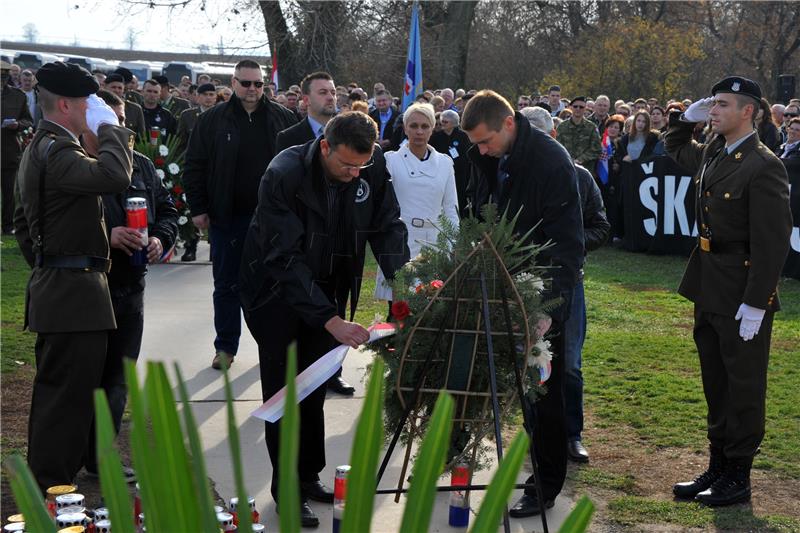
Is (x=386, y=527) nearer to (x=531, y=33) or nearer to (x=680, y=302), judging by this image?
(x=680, y=302)

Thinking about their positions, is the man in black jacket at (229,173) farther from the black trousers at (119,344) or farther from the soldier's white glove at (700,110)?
the soldier's white glove at (700,110)

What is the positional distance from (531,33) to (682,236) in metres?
24.3

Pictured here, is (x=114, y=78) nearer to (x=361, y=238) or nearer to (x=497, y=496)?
(x=361, y=238)

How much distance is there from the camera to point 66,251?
465 centimetres

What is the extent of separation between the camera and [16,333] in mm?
8969

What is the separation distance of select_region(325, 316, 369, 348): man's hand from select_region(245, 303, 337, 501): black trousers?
451mm

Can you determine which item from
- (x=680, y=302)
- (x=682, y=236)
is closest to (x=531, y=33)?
(x=682, y=236)

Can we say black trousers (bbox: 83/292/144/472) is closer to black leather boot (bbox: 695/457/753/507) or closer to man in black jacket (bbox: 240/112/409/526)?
man in black jacket (bbox: 240/112/409/526)

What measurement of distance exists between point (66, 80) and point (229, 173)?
3151 millimetres

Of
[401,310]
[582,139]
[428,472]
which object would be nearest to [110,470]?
[428,472]

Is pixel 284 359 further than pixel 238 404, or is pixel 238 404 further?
pixel 238 404

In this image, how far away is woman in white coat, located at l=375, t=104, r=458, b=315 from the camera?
7609mm

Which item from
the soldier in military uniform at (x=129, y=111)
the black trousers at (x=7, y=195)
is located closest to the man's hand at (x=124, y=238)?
the soldier in military uniform at (x=129, y=111)

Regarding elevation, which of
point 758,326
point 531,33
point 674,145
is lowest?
point 758,326
